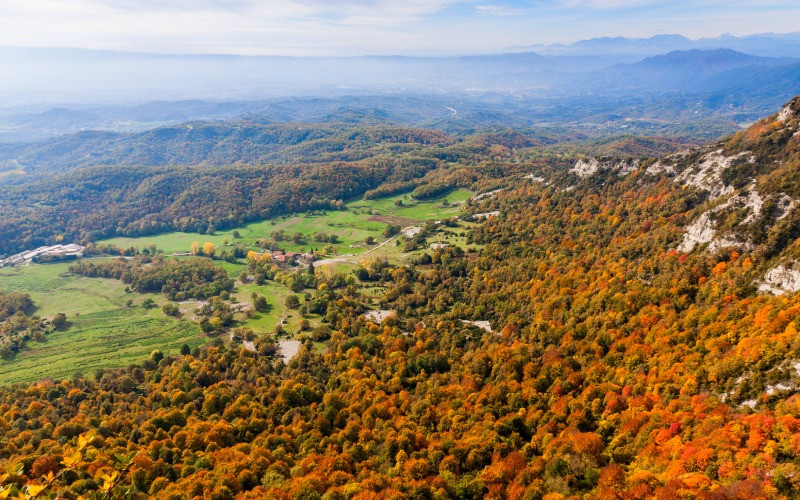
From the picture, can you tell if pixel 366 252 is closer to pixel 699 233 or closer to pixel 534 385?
pixel 534 385

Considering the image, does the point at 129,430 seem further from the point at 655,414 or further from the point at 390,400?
the point at 655,414

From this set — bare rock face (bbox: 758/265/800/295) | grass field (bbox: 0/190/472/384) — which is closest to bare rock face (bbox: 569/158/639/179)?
grass field (bbox: 0/190/472/384)

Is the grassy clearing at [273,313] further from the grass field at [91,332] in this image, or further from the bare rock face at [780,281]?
the bare rock face at [780,281]

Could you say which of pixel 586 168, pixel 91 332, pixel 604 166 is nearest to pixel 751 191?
pixel 604 166

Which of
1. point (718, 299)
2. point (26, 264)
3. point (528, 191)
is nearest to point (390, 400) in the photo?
point (718, 299)

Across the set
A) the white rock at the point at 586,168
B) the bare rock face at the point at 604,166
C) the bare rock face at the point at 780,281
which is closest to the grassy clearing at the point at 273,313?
the bare rock face at the point at 780,281

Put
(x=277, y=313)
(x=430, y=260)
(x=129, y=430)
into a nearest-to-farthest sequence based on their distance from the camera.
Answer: (x=129, y=430), (x=277, y=313), (x=430, y=260)

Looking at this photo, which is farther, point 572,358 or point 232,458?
point 572,358
